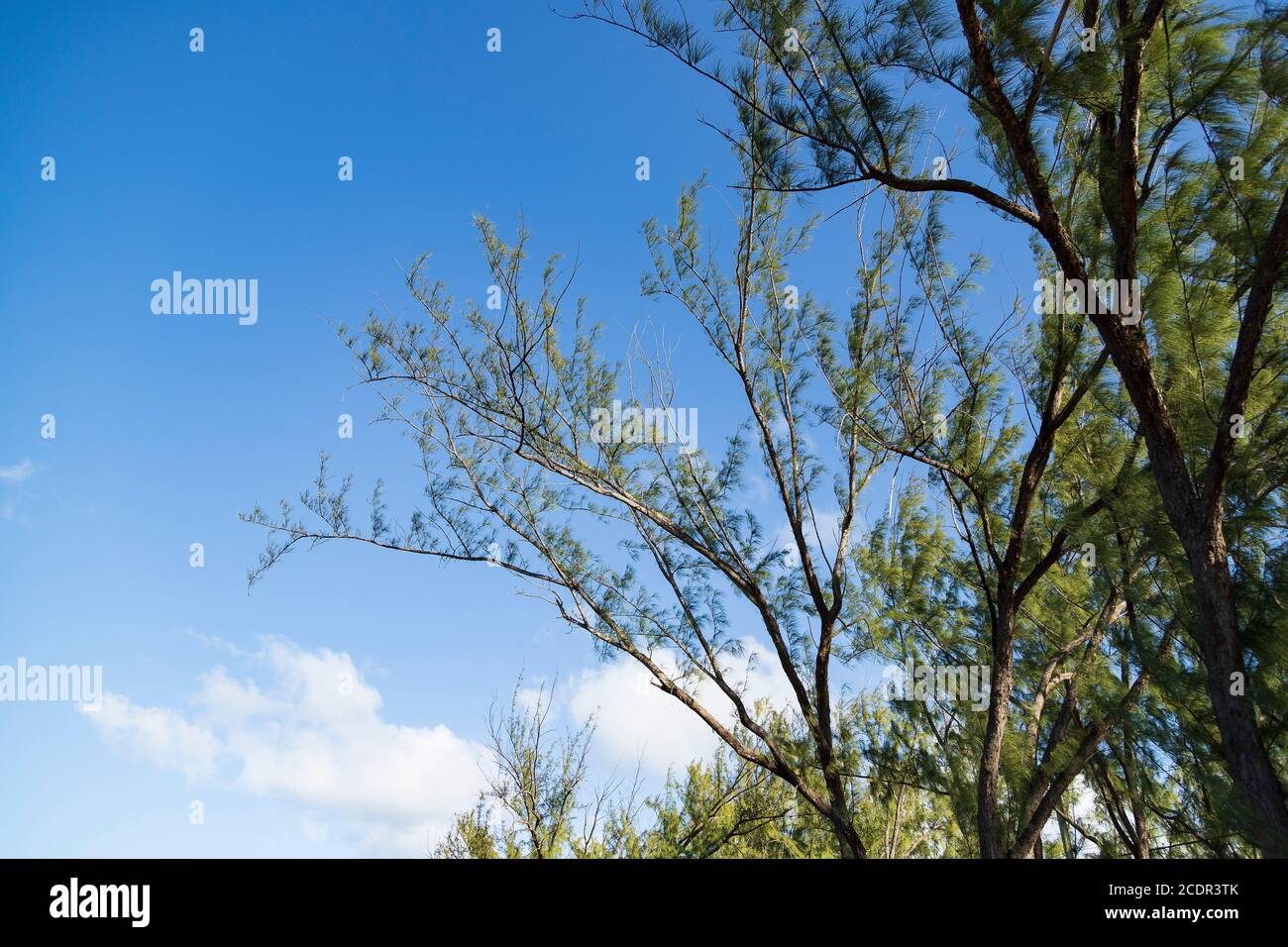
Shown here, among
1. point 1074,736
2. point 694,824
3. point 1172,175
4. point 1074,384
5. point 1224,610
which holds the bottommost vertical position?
point 694,824

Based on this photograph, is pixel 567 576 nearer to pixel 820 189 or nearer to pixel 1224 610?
pixel 820 189

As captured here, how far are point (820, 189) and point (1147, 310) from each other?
1393mm

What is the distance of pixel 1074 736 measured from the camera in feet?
16.4

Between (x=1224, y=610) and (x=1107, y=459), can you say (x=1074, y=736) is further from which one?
(x=1224, y=610)

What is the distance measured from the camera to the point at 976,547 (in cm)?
531

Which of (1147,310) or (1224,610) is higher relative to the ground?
(1147,310)

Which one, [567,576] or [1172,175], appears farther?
[567,576]

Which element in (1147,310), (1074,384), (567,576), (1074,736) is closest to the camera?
(1147,310)

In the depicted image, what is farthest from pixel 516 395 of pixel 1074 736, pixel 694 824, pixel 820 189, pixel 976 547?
pixel 694 824
